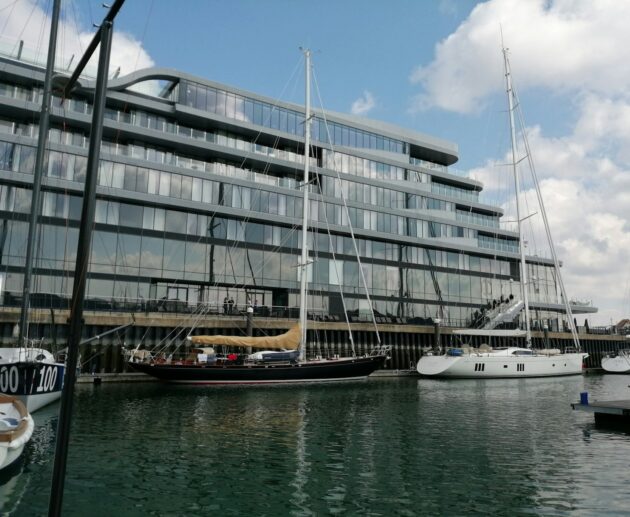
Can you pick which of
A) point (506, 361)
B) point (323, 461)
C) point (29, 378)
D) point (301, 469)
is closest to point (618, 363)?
point (506, 361)

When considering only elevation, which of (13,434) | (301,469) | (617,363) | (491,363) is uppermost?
(617,363)

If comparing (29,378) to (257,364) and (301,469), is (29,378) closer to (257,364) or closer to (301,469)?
(301,469)

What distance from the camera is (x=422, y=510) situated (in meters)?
11.0

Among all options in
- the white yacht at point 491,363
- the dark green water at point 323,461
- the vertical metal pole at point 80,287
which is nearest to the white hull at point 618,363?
the white yacht at point 491,363

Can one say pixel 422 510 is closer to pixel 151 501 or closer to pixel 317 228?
pixel 151 501

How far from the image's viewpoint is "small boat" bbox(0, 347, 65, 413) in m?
18.8

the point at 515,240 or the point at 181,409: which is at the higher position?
the point at 515,240

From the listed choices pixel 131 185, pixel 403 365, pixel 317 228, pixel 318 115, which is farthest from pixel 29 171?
pixel 403 365

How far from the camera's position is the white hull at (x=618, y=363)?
62375mm

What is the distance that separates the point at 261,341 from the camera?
38125 millimetres

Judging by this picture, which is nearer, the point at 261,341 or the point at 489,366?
the point at 261,341

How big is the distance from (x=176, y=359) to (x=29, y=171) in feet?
61.3

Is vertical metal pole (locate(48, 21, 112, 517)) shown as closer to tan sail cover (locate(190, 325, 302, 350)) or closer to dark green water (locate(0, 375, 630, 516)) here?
dark green water (locate(0, 375, 630, 516))

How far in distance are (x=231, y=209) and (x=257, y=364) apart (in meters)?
18.2
